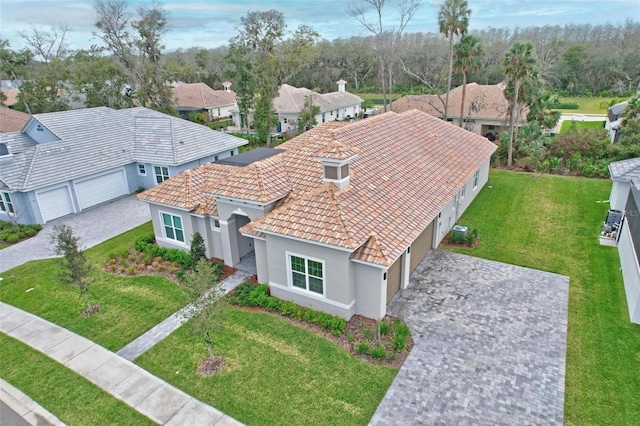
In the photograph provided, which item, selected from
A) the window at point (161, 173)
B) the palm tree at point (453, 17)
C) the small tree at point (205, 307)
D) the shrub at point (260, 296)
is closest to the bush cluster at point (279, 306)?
the shrub at point (260, 296)

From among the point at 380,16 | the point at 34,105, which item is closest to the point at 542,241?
the point at 380,16

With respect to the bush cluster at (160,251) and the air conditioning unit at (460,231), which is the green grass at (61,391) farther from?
the air conditioning unit at (460,231)

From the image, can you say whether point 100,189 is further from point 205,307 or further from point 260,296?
point 205,307

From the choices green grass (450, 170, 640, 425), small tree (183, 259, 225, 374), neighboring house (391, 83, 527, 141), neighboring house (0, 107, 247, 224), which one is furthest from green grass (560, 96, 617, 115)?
small tree (183, 259, 225, 374)

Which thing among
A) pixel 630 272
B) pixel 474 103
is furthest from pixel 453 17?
pixel 630 272

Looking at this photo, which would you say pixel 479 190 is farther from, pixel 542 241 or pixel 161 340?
pixel 161 340
